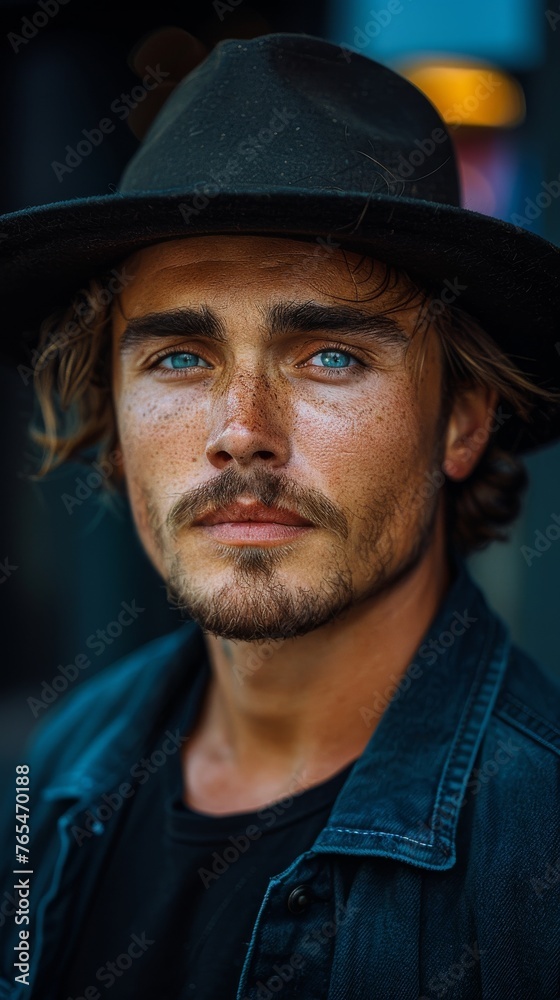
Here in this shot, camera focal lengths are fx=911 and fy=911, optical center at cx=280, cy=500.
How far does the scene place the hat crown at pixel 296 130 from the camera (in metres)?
1.78

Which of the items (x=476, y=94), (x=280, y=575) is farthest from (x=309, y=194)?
(x=476, y=94)

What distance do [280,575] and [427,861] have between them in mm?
607

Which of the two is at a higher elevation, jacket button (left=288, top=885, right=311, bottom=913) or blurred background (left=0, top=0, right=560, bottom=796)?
blurred background (left=0, top=0, right=560, bottom=796)

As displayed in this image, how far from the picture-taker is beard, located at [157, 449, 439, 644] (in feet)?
6.00

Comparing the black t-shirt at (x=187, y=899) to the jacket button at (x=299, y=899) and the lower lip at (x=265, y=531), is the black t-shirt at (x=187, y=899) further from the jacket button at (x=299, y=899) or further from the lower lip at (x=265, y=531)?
the lower lip at (x=265, y=531)

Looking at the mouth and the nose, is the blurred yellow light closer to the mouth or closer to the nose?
the nose

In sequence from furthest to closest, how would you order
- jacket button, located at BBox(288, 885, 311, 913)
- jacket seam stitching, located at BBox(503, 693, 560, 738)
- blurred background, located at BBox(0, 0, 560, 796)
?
blurred background, located at BBox(0, 0, 560, 796) < jacket seam stitching, located at BBox(503, 693, 560, 738) < jacket button, located at BBox(288, 885, 311, 913)

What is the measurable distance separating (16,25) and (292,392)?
301cm

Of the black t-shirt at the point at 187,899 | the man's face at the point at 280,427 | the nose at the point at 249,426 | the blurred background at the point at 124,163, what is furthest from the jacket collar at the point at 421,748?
the blurred background at the point at 124,163

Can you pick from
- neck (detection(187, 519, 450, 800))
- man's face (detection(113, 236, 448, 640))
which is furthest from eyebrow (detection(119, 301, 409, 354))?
neck (detection(187, 519, 450, 800))

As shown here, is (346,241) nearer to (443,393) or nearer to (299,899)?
(443,393)

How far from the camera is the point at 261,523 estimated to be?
1831 mm

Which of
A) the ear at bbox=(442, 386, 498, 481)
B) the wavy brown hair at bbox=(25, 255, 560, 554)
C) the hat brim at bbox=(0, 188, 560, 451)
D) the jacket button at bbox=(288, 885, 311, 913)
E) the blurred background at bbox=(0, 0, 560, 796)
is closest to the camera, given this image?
the hat brim at bbox=(0, 188, 560, 451)

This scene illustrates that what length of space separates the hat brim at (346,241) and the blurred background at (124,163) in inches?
58.4
